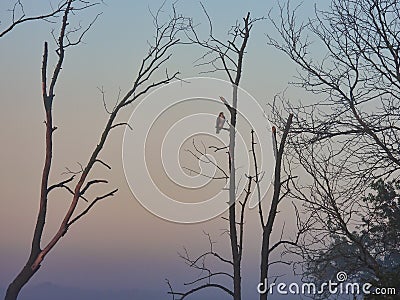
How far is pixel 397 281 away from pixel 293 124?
2220 mm

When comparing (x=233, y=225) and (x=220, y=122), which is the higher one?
(x=220, y=122)

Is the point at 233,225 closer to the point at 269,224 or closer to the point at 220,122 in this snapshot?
the point at 269,224

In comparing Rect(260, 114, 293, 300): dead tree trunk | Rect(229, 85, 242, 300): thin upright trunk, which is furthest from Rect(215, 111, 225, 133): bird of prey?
Rect(260, 114, 293, 300): dead tree trunk

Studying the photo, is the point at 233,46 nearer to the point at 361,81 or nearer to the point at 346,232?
the point at 361,81

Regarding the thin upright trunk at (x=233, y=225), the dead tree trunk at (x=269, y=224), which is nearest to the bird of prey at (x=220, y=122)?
the thin upright trunk at (x=233, y=225)

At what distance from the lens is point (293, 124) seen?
7.92m

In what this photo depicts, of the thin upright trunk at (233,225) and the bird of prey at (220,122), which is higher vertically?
the bird of prey at (220,122)

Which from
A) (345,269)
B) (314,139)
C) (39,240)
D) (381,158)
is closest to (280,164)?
(314,139)

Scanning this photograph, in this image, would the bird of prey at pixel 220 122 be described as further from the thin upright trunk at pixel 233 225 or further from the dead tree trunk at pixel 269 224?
the dead tree trunk at pixel 269 224

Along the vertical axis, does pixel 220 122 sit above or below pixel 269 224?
above

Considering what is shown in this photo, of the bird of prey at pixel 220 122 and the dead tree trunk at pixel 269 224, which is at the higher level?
the bird of prey at pixel 220 122

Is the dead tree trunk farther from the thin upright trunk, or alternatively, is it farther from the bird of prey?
the bird of prey

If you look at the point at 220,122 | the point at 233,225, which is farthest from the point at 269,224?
the point at 220,122

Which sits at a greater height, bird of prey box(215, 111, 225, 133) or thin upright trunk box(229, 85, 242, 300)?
bird of prey box(215, 111, 225, 133)
